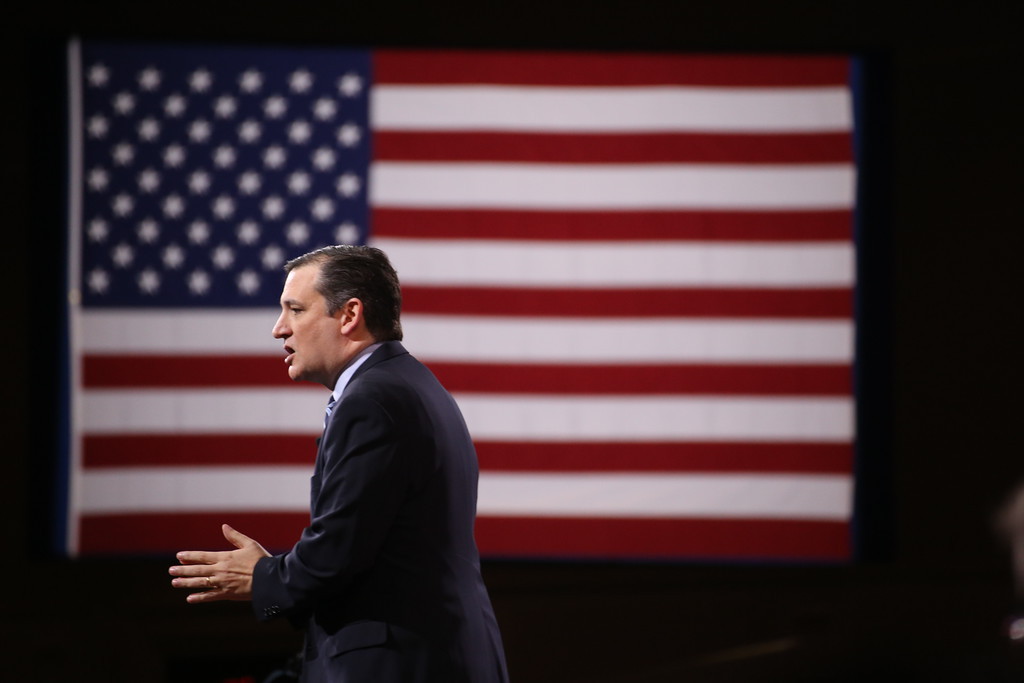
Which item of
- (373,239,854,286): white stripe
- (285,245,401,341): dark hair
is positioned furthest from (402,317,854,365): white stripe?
(285,245,401,341): dark hair

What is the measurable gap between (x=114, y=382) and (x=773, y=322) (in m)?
2.63

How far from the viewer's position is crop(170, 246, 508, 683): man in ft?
5.71

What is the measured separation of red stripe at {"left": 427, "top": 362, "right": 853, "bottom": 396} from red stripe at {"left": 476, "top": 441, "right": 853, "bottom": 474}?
0.22 m

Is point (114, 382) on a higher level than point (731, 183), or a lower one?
lower

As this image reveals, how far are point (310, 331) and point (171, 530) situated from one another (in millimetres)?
2369

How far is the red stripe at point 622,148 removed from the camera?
404cm

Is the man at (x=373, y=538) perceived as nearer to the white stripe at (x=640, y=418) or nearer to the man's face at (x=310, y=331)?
the man's face at (x=310, y=331)

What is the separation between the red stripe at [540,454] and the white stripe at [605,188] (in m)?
0.97

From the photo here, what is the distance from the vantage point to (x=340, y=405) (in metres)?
1.80

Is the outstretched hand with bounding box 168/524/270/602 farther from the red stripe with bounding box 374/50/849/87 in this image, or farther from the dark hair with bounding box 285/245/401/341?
the red stripe with bounding box 374/50/849/87

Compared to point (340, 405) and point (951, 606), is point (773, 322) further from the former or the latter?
point (340, 405)

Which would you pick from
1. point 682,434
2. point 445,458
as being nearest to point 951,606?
point 682,434

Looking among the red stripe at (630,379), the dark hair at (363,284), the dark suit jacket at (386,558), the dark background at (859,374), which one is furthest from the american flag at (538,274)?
the dark suit jacket at (386,558)

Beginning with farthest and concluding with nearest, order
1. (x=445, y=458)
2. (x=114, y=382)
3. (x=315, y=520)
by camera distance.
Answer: (x=114, y=382)
(x=445, y=458)
(x=315, y=520)
